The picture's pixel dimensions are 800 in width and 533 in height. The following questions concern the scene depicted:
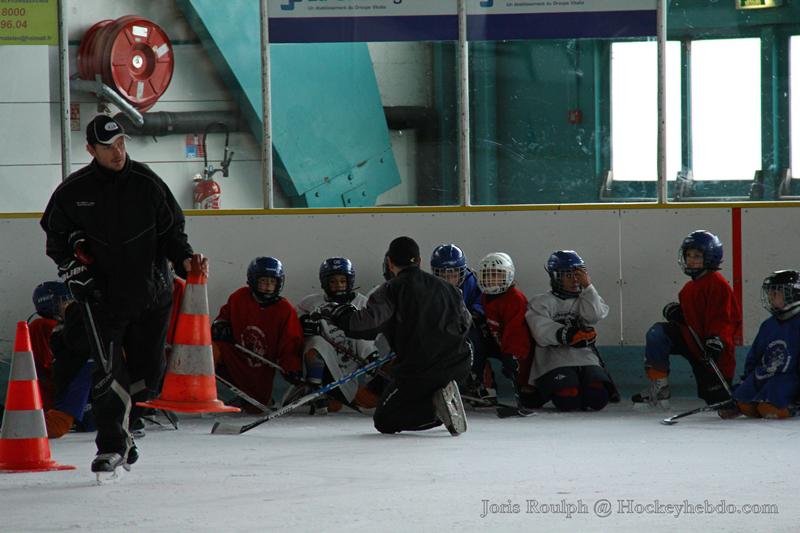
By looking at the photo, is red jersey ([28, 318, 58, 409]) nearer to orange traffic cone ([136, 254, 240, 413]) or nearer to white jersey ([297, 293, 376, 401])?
white jersey ([297, 293, 376, 401])

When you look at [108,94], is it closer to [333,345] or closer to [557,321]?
[333,345]

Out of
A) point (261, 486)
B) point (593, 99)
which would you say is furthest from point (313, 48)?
point (261, 486)

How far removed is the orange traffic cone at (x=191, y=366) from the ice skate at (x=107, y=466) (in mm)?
283

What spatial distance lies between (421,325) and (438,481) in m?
1.61

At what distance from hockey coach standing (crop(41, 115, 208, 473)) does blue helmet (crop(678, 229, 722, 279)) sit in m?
3.65

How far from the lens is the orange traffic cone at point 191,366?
16.2 feet

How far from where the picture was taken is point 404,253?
21.0 feet

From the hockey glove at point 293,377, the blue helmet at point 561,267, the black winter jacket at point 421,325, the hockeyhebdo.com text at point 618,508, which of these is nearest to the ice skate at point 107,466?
the hockeyhebdo.com text at point 618,508

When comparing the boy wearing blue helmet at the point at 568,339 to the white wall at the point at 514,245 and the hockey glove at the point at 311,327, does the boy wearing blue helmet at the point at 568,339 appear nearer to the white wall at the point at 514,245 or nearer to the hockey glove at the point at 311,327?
the white wall at the point at 514,245

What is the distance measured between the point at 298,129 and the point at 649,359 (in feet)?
8.51

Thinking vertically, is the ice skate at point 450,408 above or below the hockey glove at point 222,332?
below

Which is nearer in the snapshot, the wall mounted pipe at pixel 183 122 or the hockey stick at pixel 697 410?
the hockey stick at pixel 697 410

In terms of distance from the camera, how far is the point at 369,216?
8.09m

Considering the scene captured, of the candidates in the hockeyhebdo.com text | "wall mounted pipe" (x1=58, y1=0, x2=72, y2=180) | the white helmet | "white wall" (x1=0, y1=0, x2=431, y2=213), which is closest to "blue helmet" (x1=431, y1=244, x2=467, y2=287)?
the white helmet
